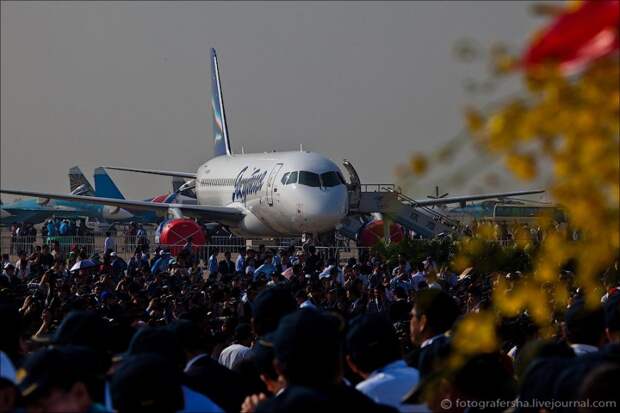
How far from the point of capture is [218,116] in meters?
60.0

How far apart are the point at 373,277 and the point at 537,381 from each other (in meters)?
16.9

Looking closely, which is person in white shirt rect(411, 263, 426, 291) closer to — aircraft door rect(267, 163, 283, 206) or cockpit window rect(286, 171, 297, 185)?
cockpit window rect(286, 171, 297, 185)

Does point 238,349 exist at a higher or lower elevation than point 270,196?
lower

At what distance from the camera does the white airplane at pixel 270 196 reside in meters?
38.6

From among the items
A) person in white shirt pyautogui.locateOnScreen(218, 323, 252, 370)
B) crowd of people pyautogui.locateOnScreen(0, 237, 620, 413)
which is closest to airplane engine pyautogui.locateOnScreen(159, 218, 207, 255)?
person in white shirt pyautogui.locateOnScreen(218, 323, 252, 370)

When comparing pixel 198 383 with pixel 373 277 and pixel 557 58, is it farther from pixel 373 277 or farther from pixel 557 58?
pixel 373 277

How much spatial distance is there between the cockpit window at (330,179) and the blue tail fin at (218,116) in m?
18.2

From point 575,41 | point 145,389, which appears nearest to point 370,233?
point 145,389

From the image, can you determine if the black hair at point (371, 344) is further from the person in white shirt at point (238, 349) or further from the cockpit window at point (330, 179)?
the cockpit window at point (330, 179)

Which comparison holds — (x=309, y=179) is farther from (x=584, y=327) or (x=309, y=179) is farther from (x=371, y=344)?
(x=371, y=344)

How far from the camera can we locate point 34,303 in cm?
1230

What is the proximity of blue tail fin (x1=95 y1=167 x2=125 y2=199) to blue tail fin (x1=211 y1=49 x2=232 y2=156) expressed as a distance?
33039 mm

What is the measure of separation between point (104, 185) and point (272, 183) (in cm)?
5409

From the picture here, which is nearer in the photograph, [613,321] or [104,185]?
[613,321]
